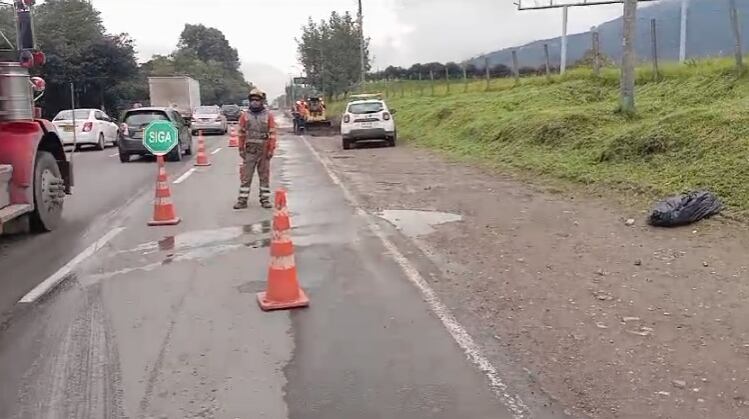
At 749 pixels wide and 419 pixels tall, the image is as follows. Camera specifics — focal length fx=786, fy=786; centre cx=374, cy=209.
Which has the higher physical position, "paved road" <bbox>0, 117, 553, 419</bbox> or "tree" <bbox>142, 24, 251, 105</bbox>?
"tree" <bbox>142, 24, 251, 105</bbox>

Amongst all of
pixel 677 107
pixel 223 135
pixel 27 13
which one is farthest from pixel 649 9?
pixel 27 13

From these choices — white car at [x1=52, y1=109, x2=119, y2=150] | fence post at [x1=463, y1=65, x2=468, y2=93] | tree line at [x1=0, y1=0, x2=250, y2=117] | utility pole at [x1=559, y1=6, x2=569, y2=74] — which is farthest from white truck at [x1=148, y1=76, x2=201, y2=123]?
utility pole at [x1=559, y1=6, x2=569, y2=74]

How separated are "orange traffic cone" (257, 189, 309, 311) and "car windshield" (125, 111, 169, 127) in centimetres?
1663

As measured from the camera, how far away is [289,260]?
6.55 meters

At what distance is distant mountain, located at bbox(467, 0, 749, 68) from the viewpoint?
61.3 feet

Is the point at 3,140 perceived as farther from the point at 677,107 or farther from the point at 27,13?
the point at 677,107

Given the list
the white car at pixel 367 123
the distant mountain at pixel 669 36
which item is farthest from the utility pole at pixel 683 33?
the white car at pixel 367 123

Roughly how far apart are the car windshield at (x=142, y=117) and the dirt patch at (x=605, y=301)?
1304 cm

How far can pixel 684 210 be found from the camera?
9.09 meters

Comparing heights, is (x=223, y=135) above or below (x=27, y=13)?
below

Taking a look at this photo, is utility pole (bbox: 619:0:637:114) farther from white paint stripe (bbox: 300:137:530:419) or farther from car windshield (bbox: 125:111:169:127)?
car windshield (bbox: 125:111:169:127)

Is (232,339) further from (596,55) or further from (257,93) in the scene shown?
(596,55)

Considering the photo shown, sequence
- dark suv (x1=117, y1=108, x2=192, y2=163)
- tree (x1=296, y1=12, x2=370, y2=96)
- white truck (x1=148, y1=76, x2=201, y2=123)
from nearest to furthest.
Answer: dark suv (x1=117, y1=108, x2=192, y2=163) → white truck (x1=148, y1=76, x2=201, y2=123) → tree (x1=296, y1=12, x2=370, y2=96)

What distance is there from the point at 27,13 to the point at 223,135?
3190 cm
